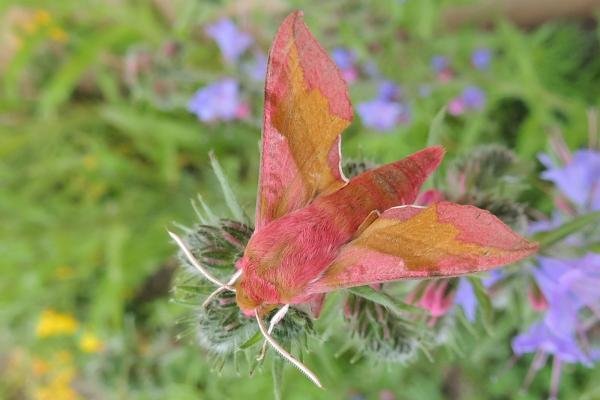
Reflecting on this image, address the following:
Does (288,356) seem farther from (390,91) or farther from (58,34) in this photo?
(58,34)

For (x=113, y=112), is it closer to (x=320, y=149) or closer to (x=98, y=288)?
(x=98, y=288)

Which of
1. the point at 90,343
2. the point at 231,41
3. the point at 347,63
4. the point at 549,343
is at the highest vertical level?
the point at 231,41

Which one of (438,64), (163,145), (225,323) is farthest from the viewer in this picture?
(163,145)

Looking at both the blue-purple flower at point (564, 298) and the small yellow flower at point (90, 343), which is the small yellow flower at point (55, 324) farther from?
the blue-purple flower at point (564, 298)

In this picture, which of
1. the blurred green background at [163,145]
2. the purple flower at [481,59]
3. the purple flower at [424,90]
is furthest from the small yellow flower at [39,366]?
the purple flower at [481,59]

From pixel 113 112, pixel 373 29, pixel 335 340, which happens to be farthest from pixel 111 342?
pixel 373 29

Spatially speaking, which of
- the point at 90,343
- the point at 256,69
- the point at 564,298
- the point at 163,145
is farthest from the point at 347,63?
the point at 90,343

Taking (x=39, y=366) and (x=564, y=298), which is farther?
(x=39, y=366)
